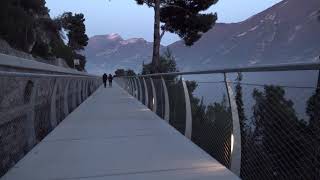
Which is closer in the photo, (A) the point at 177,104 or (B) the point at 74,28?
(A) the point at 177,104

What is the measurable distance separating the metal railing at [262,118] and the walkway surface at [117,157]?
32cm

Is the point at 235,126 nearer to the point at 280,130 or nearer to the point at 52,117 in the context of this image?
the point at 280,130

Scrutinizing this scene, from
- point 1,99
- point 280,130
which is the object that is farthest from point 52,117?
point 280,130

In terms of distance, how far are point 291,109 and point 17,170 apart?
10.3ft

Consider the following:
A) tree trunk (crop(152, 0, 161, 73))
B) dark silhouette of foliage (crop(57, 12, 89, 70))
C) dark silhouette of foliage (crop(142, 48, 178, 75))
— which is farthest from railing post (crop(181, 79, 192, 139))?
dark silhouette of foliage (crop(57, 12, 89, 70))

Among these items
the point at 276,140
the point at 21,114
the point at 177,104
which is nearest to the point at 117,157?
the point at 21,114

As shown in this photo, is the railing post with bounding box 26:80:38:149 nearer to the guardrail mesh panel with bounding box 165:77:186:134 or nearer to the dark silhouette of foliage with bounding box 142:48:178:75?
the guardrail mesh panel with bounding box 165:77:186:134

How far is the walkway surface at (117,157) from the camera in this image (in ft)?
17.6

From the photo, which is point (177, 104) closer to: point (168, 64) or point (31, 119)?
point (31, 119)

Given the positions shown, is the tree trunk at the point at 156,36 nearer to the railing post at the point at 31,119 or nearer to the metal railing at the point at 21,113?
the metal railing at the point at 21,113

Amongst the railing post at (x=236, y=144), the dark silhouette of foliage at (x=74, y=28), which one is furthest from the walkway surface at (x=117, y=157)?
the dark silhouette of foliage at (x=74, y=28)

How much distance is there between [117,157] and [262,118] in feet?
6.90

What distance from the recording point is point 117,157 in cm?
632

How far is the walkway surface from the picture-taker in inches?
211
